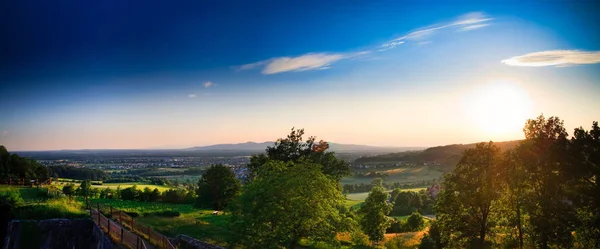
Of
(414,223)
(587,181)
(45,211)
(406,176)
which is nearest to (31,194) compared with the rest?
(45,211)

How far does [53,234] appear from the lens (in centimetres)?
2488

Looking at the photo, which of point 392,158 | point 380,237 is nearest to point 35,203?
point 380,237

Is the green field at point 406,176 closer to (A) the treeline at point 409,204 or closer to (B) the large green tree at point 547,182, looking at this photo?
(A) the treeline at point 409,204

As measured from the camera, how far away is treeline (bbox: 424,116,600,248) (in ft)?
73.2

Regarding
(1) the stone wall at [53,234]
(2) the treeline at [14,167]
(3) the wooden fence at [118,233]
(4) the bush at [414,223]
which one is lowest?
(4) the bush at [414,223]

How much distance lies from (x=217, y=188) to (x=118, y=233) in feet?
108

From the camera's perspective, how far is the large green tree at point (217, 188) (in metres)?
53.2

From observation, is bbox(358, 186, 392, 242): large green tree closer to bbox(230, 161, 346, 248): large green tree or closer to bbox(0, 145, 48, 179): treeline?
bbox(230, 161, 346, 248): large green tree

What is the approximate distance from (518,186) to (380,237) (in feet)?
53.1

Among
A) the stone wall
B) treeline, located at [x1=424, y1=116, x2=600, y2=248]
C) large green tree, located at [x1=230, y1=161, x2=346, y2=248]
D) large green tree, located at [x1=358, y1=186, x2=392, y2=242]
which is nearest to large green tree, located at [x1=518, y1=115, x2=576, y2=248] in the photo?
treeline, located at [x1=424, y1=116, x2=600, y2=248]

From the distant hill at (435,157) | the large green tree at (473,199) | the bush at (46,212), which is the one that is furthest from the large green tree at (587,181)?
the distant hill at (435,157)

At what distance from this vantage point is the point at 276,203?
76.2 feet

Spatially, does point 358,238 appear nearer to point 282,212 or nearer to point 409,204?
point 282,212

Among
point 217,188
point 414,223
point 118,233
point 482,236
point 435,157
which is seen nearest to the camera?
point 118,233
